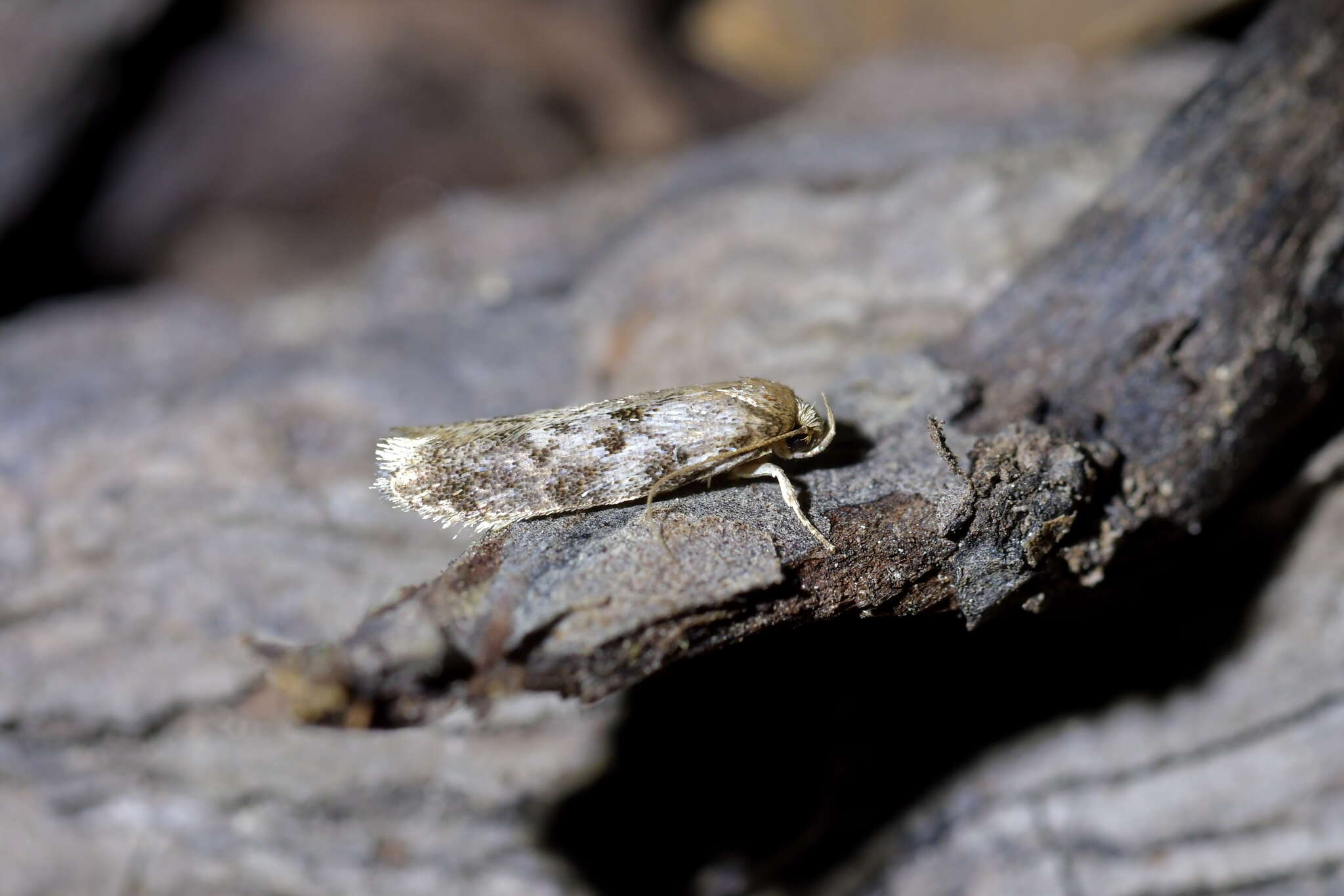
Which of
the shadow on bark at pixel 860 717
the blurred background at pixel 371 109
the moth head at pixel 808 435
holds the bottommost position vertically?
the shadow on bark at pixel 860 717

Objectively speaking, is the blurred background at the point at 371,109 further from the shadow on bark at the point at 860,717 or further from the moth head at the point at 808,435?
the moth head at the point at 808,435

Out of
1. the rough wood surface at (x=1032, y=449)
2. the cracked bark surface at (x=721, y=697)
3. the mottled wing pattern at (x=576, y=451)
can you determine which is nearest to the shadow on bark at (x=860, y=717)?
the cracked bark surface at (x=721, y=697)

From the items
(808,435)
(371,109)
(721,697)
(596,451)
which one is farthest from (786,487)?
(371,109)

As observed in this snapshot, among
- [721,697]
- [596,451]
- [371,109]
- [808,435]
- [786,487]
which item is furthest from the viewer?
[371,109]

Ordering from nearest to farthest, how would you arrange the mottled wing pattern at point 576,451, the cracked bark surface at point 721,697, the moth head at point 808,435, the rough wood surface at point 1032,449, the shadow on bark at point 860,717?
the rough wood surface at point 1032,449 → the mottled wing pattern at point 576,451 → the moth head at point 808,435 → the cracked bark surface at point 721,697 → the shadow on bark at point 860,717

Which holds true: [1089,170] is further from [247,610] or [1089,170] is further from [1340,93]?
[247,610]

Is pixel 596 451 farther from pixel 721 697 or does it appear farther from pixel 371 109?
pixel 371 109

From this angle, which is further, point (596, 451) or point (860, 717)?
point (860, 717)

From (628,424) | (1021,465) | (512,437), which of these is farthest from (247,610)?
(1021,465)
